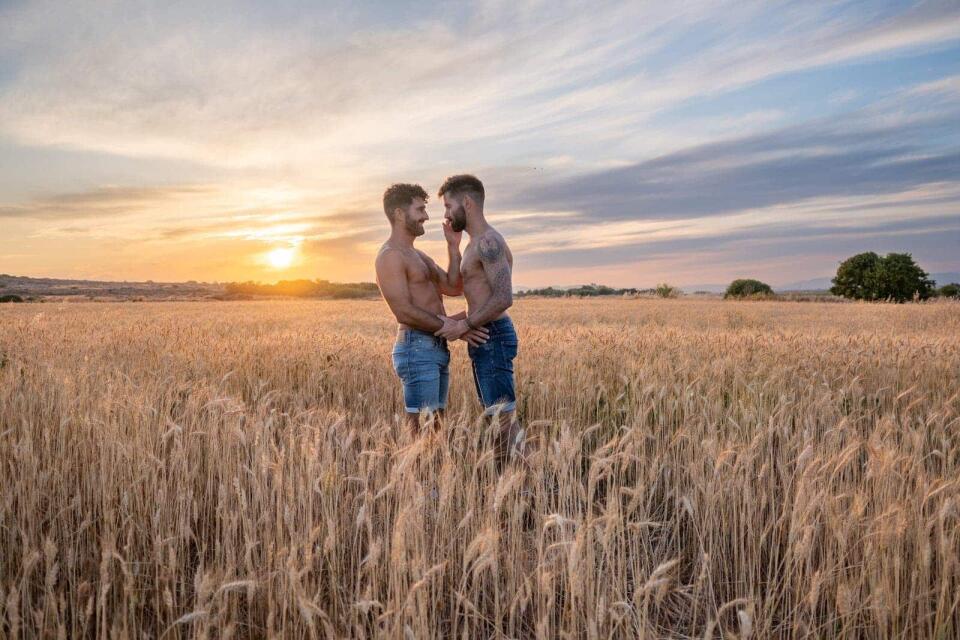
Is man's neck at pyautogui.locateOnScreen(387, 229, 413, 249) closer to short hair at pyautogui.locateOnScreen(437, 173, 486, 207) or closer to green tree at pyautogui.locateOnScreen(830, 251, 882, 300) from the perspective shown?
short hair at pyautogui.locateOnScreen(437, 173, 486, 207)

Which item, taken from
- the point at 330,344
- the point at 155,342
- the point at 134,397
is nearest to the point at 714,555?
the point at 134,397

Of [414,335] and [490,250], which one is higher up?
[490,250]

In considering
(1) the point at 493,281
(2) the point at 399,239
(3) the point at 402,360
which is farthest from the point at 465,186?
(3) the point at 402,360

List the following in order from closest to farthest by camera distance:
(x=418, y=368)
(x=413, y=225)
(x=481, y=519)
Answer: (x=481, y=519)
(x=418, y=368)
(x=413, y=225)

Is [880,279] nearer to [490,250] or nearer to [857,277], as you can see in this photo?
[857,277]

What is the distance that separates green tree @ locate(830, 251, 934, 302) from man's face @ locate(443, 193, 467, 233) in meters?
57.4

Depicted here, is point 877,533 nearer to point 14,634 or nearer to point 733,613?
point 733,613

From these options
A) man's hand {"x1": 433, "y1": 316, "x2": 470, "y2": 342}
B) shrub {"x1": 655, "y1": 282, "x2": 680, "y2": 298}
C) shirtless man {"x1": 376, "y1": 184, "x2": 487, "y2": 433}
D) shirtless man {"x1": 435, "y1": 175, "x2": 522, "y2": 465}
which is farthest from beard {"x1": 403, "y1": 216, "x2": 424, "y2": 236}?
shrub {"x1": 655, "y1": 282, "x2": 680, "y2": 298}

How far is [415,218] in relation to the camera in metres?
4.99

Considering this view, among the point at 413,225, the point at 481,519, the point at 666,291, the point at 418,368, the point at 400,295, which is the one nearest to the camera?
the point at 481,519

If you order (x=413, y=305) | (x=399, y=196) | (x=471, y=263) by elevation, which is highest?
(x=399, y=196)

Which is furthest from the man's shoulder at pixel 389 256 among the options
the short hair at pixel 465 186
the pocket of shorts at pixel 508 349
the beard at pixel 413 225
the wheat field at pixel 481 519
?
the wheat field at pixel 481 519

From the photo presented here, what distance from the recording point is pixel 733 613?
335cm

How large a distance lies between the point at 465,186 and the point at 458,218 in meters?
0.26
